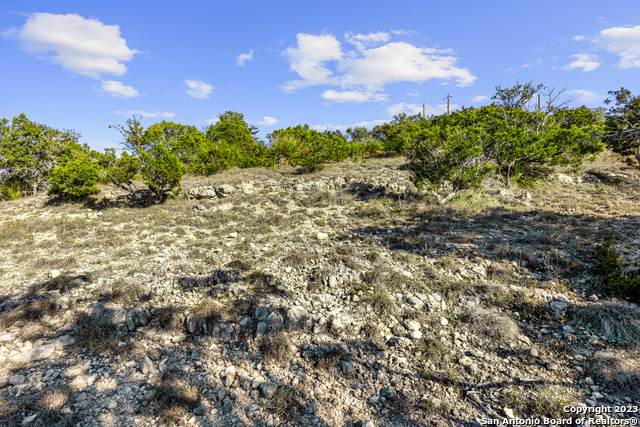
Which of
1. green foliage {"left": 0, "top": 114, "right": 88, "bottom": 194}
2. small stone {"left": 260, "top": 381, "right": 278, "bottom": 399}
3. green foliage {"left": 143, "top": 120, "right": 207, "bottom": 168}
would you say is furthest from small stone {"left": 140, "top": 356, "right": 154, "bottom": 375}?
green foliage {"left": 0, "top": 114, "right": 88, "bottom": 194}

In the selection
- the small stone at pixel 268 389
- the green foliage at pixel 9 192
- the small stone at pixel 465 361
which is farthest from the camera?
the green foliage at pixel 9 192

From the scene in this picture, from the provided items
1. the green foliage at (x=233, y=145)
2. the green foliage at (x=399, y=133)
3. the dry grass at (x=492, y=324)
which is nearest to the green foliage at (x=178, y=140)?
the green foliage at (x=233, y=145)

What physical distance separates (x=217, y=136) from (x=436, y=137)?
69.5 feet

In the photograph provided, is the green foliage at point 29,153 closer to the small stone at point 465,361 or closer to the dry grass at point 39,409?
the dry grass at point 39,409

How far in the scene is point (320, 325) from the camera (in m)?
4.20

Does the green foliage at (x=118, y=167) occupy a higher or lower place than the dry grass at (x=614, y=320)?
higher

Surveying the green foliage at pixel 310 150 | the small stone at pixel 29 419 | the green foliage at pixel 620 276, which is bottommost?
the small stone at pixel 29 419

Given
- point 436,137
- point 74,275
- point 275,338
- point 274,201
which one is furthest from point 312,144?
point 275,338

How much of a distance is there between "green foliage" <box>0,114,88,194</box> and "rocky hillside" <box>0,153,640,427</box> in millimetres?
9903

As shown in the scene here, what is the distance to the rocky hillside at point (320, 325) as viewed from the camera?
2951 millimetres

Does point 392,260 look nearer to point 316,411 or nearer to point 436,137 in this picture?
point 316,411

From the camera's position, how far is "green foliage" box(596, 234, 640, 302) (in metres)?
4.27

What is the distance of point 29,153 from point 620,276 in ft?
78.5

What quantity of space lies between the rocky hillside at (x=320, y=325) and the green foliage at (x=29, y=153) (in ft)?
32.5
